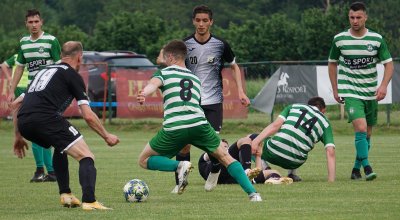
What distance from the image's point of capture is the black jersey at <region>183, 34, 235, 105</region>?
1345 centimetres

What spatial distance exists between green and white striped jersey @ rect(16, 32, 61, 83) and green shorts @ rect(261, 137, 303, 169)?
10.3 ft

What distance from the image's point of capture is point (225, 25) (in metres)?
84.8

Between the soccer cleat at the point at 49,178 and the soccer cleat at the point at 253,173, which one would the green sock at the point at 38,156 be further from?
the soccer cleat at the point at 253,173

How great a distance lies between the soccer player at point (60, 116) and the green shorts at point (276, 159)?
12.0 feet

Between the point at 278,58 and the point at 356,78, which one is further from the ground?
the point at 356,78

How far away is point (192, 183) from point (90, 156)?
12.4 ft

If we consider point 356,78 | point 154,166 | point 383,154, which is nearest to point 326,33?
point 383,154

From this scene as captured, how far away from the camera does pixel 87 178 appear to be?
10.6m

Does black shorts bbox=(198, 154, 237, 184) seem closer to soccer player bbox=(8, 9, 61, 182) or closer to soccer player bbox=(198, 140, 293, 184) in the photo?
soccer player bbox=(198, 140, 293, 184)

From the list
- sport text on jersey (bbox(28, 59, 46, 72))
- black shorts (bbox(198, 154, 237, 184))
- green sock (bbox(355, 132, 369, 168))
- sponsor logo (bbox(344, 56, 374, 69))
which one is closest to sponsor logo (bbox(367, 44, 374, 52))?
sponsor logo (bbox(344, 56, 374, 69))

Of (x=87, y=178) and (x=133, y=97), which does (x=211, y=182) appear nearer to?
(x=87, y=178)

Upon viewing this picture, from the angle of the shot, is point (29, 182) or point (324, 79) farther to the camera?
point (324, 79)

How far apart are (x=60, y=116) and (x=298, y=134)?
3816mm

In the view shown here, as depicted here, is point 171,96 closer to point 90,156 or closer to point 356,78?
point 90,156
